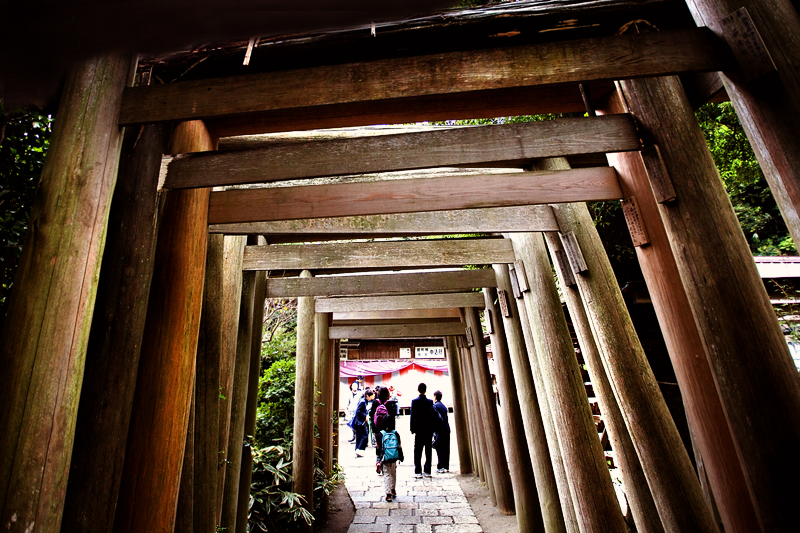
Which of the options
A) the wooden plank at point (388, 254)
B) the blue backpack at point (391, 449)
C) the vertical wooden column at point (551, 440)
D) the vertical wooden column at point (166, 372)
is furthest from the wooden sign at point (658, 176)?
the blue backpack at point (391, 449)

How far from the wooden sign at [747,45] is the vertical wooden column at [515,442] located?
3704 millimetres

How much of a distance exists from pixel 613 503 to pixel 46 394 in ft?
11.3

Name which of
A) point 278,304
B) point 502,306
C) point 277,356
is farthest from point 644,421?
point 278,304

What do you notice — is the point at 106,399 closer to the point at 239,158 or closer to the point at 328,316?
the point at 239,158

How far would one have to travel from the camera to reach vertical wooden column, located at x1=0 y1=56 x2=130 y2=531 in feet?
5.16

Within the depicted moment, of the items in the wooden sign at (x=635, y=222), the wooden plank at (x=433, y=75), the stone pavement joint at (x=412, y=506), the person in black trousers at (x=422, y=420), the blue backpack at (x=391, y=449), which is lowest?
the stone pavement joint at (x=412, y=506)

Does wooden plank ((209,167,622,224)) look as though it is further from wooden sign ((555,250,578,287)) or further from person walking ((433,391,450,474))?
person walking ((433,391,450,474))

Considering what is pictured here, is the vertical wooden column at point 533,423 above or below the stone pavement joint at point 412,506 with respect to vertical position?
above

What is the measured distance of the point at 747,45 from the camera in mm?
1873

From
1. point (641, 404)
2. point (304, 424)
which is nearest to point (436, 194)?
point (641, 404)

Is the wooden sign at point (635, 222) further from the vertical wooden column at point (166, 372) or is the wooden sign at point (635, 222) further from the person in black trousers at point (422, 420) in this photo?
the person in black trousers at point (422, 420)

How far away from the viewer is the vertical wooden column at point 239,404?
11.7 ft

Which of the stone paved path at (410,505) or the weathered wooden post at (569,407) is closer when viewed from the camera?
the weathered wooden post at (569,407)

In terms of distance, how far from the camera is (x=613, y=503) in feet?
10.2
